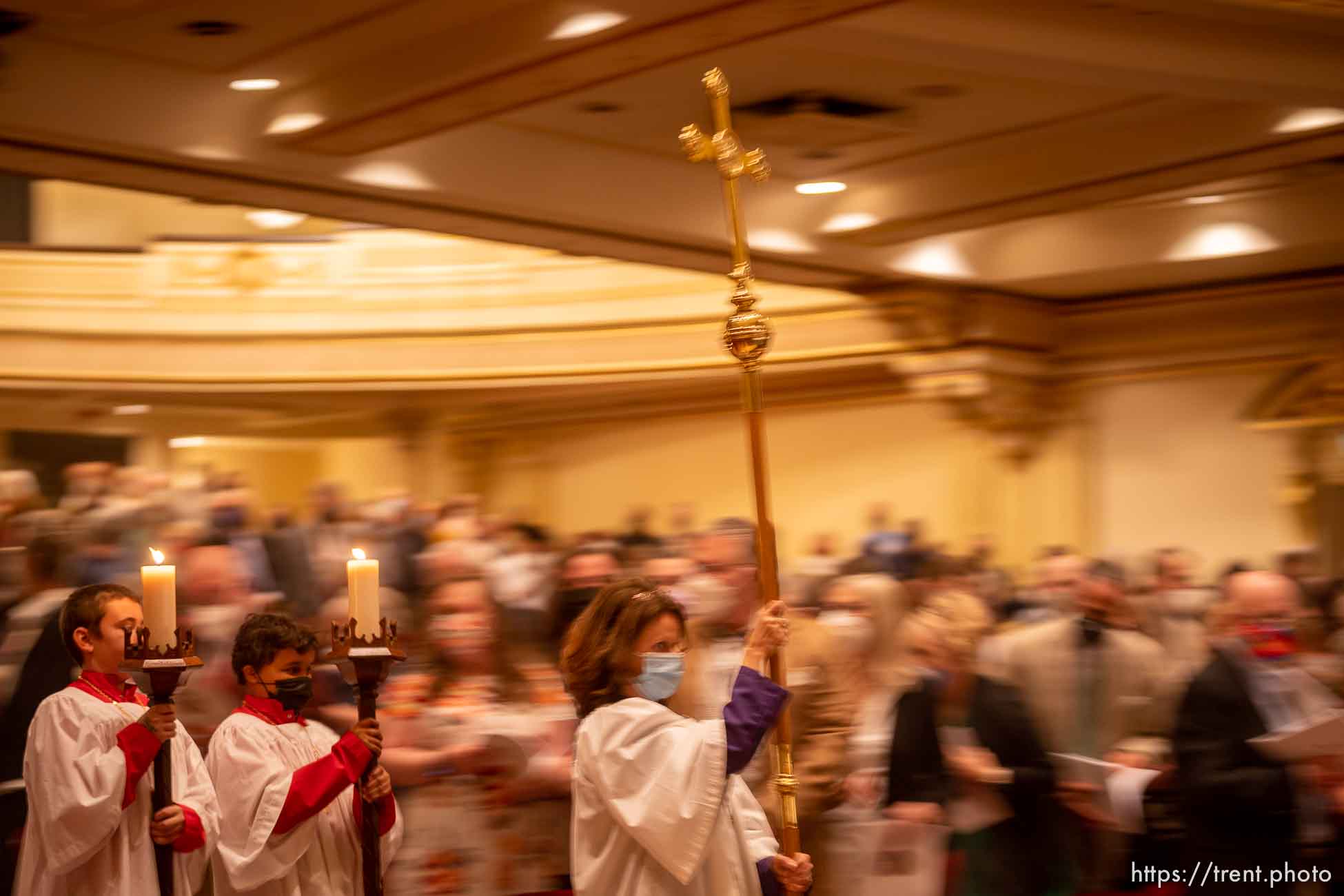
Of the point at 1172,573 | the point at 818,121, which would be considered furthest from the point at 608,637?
the point at 1172,573

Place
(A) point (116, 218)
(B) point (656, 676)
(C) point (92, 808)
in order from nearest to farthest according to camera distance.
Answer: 1. (B) point (656, 676)
2. (C) point (92, 808)
3. (A) point (116, 218)

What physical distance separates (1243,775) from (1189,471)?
22.7 ft

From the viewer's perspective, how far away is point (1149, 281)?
1127 cm

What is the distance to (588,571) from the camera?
7016 mm

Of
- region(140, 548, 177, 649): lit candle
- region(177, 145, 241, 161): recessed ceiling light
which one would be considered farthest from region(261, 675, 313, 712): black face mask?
region(177, 145, 241, 161): recessed ceiling light

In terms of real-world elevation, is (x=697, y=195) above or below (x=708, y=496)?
above

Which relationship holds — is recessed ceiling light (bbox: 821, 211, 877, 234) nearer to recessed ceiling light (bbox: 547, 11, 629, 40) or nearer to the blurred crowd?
the blurred crowd

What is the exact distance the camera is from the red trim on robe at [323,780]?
4262 millimetres

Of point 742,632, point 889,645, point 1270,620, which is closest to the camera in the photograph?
point 1270,620

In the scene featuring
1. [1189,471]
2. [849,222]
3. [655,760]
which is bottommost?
[655,760]

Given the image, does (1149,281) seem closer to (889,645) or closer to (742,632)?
(889,645)

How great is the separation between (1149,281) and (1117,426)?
131cm

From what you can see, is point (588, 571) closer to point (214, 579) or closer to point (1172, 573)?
point (214, 579)

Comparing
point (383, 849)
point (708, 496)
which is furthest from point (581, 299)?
point (383, 849)
